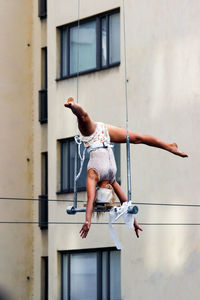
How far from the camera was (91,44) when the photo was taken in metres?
34.0

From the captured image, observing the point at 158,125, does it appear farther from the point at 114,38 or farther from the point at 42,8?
the point at 42,8

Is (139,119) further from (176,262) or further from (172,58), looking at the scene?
(176,262)

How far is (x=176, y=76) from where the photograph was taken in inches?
1203

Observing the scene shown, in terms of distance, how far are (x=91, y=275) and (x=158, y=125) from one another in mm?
5458

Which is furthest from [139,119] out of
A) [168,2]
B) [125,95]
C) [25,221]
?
[25,221]

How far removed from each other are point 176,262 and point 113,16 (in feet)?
26.1

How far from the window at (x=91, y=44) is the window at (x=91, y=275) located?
5.69m

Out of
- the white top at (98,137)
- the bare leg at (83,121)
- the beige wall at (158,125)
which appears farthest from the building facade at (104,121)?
the bare leg at (83,121)

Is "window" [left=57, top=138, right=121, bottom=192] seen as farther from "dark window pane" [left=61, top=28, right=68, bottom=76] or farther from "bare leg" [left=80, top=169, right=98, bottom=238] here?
"bare leg" [left=80, top=169, right=98, bottom=238]

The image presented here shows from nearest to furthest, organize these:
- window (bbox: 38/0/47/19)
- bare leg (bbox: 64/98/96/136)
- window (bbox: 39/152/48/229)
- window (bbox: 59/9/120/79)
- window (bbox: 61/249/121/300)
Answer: bare leg (bbox: 64/98/96/136), window (bbox: 61/249/121/300), window (bbox: 59/9/120/79), window (bbox: 39/152/48/229), window (bbox: 38/0/47/19)

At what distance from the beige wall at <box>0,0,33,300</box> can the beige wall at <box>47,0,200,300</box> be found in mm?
3395

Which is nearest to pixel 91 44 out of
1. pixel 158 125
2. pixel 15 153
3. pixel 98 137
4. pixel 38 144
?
pixel 38 144

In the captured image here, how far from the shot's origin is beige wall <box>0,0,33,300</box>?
35812mm

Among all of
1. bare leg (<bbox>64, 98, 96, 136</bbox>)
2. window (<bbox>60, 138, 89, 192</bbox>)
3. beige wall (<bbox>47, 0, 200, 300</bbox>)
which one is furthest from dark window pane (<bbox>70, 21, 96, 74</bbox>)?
bare leg (<bbox>64, 98, 96, 136</bbox>)
